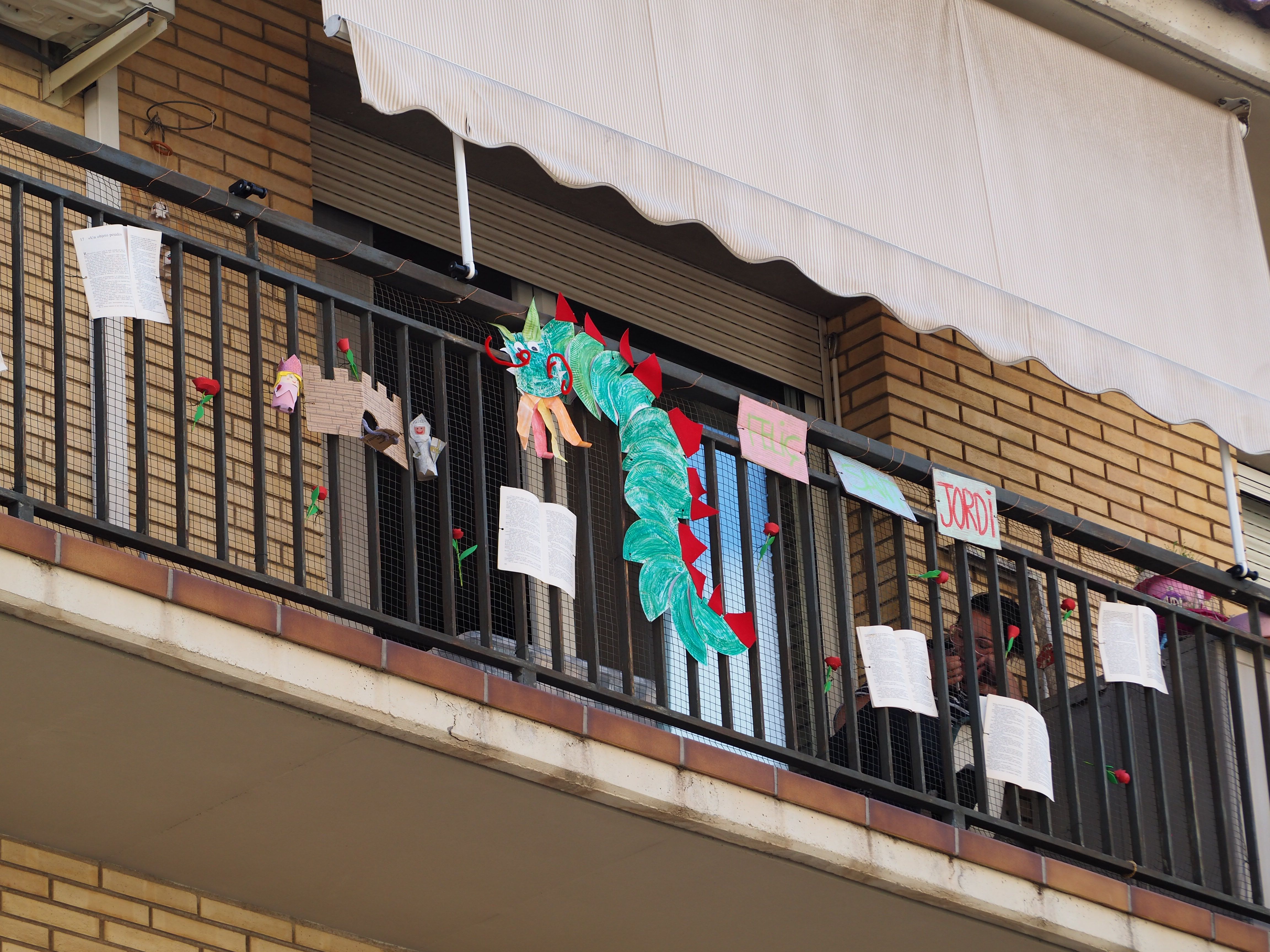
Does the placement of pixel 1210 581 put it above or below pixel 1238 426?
below

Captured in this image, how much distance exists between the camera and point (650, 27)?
24.4ft

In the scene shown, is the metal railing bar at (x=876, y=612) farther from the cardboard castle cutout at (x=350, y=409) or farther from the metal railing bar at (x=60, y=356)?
the metal railing bar at (x=60, y=356)

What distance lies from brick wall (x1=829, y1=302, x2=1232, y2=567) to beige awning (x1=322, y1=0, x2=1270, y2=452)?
3.73 ft

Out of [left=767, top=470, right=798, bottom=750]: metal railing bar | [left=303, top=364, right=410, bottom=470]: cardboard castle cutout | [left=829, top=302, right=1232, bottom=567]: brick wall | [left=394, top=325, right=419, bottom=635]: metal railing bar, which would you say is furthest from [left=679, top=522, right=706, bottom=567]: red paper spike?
[left=829, top=302, right=1232, bottom=567]: brick wall

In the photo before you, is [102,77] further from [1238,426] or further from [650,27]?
[1238,426]

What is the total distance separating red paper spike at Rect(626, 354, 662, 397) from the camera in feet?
21.5

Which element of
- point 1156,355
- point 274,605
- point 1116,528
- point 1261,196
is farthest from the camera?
point 1261,196

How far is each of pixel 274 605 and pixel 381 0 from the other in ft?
6.65

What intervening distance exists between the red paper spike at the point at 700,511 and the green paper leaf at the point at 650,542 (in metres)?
0.08

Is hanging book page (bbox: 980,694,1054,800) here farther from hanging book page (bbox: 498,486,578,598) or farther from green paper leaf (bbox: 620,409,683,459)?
hanging book page (bbox: 498,486,578,598)

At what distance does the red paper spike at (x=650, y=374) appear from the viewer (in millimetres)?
6566

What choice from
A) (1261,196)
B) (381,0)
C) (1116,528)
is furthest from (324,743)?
(1261,196)

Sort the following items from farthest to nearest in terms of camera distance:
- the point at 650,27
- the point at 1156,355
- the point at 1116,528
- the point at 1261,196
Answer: the point at 1261,196, the point at 1116,528, the point at 1156,355, the point at 650,27

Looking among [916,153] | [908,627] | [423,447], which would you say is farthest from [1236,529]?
[423,447]
